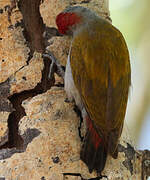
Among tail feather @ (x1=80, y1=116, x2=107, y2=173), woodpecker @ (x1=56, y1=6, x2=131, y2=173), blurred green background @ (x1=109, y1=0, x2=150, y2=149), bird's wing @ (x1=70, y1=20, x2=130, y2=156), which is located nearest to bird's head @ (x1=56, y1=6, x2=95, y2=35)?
woodpecker @ (x1=56, y1=6, x2=131, y2=173)

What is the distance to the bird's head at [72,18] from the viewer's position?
2.38m

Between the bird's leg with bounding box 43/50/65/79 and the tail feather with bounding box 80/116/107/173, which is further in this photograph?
the bird's leg with bounding box 43/50/65/79

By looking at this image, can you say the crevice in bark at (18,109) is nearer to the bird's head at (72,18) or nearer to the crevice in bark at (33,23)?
the crevice in bark at (33,23)

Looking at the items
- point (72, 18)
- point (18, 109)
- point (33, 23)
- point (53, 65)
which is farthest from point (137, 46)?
point (18, 109)

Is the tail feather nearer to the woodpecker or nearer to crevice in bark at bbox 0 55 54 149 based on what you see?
the woodpecker

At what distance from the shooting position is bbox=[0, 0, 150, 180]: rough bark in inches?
75.7

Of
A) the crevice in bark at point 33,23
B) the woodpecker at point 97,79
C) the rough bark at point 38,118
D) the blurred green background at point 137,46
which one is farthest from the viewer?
the blurred green background at point 137,46

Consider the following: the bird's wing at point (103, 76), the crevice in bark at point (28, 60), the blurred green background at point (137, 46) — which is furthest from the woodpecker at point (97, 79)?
the blurred green background at point (137, 46)

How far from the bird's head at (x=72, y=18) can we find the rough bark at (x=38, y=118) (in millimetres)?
46

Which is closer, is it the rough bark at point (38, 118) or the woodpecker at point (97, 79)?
the rough bark at point (38, 118)

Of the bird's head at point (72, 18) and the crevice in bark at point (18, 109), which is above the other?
the bird's head at point (72, 18)

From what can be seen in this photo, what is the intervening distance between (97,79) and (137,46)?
2376 mm

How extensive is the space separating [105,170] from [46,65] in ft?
2.24

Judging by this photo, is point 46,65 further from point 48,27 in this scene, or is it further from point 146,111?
point 146,111
